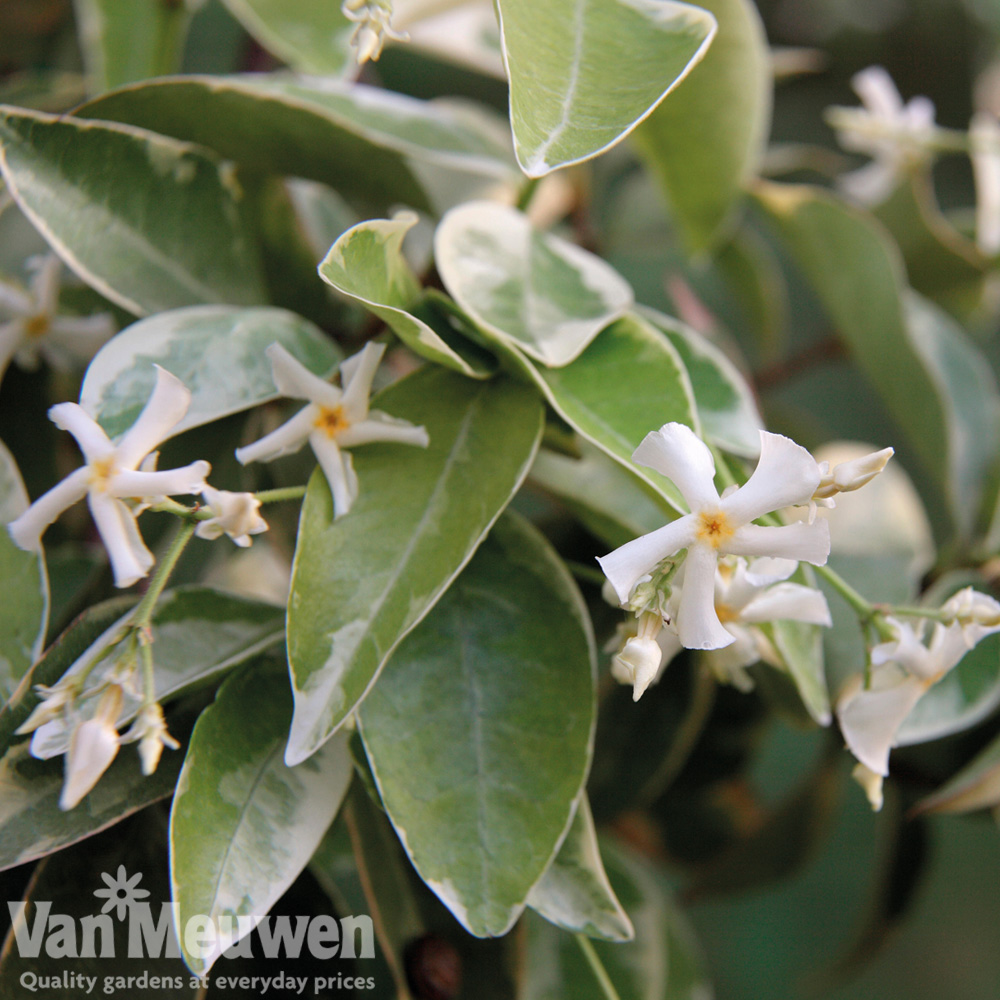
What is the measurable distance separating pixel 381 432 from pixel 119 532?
0.33ft

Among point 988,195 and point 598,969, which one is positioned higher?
point 988,195

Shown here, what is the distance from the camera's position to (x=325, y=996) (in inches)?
16.0

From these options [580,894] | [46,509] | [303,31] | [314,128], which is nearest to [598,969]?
[580,894]

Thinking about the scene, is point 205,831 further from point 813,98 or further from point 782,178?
point 813,98

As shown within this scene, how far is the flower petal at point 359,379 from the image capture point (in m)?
0.32

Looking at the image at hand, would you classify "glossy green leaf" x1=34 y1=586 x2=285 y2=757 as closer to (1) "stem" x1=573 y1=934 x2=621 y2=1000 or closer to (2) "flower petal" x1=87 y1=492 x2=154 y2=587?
(2) "flower petal" x1=87 y1=492 x2=154 y2=587

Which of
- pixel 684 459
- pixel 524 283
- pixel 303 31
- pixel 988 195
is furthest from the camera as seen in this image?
pixel 988 195

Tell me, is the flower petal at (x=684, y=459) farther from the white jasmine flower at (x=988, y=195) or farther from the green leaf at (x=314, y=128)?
the white jasmine flower at (x=988, y=195)

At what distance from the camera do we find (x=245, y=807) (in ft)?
1.07

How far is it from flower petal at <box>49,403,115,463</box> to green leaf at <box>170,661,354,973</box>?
107 millimetres

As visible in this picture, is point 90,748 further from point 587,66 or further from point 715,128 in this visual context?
point 715,128

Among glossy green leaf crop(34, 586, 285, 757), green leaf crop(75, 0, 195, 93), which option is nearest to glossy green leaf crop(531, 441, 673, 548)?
glossy green leaf crop(34, 586, 285, 757)

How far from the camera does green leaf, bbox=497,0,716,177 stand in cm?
27

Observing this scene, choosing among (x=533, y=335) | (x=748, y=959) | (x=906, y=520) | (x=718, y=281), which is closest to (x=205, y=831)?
(x=533, y=335)
